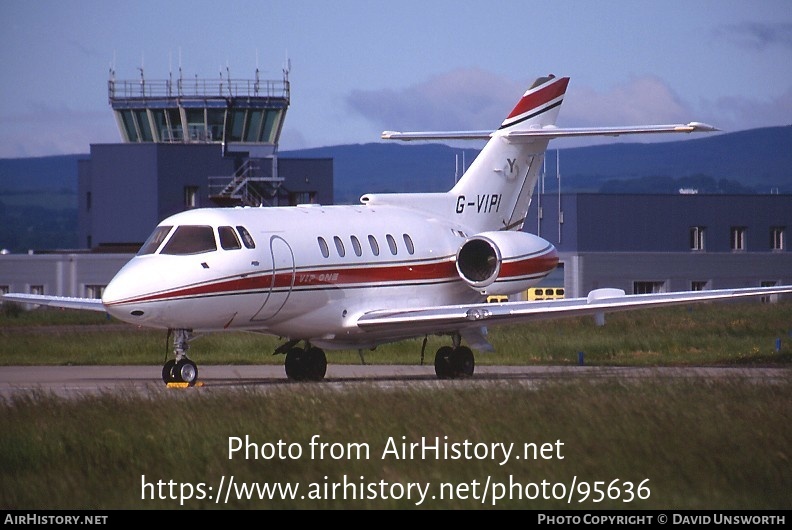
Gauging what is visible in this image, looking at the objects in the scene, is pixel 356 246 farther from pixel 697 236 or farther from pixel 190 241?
pixel 697 236

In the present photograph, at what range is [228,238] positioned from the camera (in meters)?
23.5

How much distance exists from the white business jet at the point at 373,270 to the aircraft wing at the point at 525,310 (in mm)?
31

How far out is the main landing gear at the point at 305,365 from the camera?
25.9 meters

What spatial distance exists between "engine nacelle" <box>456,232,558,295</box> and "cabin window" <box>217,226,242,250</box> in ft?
17.9

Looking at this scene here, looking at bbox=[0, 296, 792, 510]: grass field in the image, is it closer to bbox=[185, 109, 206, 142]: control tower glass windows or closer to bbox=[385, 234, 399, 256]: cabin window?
bbox=[385, 234, 399, 256]: cabin window

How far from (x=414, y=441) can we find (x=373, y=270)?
10.9m

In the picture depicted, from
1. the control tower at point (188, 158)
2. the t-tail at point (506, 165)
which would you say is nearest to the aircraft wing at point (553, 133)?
the t-tail at point (506, 165)

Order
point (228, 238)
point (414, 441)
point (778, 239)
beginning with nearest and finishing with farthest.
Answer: point (414, 441) → point (228, 238) → point (778, 239)

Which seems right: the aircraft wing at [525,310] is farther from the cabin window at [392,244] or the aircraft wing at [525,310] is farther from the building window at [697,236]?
the building window at [697,236]

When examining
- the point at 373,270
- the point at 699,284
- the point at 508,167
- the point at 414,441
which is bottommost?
the point at 414,441

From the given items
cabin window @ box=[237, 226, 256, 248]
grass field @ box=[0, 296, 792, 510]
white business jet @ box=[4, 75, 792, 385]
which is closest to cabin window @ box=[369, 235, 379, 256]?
white business jet @ box=[4, 75, 792, 385]

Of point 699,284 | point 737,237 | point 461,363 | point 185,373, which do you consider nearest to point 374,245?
point 461,363

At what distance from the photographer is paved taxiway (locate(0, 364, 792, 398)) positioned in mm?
24234
